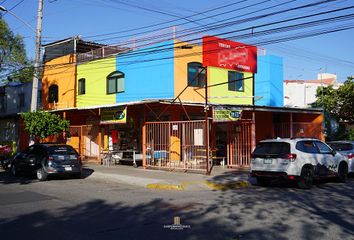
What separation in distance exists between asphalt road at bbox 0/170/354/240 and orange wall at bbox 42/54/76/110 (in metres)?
16.4

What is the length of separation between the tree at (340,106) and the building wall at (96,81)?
54.5 ft

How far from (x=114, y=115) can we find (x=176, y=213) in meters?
12.5

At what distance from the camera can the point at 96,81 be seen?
27.6 meters

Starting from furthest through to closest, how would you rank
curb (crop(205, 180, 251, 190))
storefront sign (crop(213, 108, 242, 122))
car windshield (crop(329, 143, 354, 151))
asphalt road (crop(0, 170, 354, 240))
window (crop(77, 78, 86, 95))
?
window (crop(77, 78, 86, 95)) < storefront sign (crop(213, 108, 242, 122)) < car windshield (crop(329, 143, 354, 151)) < curb (crop(205, 180, 251, 190)) < asphalt road (crop(0, 170, 354, 240))

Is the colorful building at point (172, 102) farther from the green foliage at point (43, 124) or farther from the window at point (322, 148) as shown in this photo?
the window at point (322, 148)

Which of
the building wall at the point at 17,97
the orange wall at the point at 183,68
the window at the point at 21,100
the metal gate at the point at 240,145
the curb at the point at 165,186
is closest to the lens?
the curb at the point at 165,186

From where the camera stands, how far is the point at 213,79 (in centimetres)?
2508

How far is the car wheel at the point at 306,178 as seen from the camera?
13422mm

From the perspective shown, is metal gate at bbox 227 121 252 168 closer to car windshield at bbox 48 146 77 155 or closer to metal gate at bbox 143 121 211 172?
metal gate at bbox 143 121 211 172

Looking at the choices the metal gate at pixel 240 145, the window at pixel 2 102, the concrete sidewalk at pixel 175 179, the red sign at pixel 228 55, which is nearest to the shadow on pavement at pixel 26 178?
the concrete sidewalk at pixel 175 179

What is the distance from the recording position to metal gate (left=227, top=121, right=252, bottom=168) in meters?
20.8

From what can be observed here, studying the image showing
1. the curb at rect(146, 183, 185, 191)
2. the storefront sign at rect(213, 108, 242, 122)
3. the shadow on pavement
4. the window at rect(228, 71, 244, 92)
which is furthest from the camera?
the window at rect(228, 71, 244, 92)

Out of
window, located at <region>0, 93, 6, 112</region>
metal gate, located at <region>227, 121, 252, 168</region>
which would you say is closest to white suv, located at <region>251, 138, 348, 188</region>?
metal gate, located at <region>227, 121, 252, 168</region>

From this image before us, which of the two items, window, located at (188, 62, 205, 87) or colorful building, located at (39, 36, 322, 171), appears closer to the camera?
colorful building, located at (39, 36, 322, 171)
